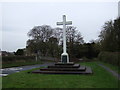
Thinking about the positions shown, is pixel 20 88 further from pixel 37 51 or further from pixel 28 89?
pixel 37 51

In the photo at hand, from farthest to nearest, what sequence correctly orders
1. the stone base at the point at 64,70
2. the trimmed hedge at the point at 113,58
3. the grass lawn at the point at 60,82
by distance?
the trimmed hedge at the point at 113,58 → the stone base at the point at 64,70 → the grass lawn at the point at 60,82

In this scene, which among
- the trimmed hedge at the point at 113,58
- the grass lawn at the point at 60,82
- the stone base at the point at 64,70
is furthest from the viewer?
the trimmed hedge at the point at 113,58

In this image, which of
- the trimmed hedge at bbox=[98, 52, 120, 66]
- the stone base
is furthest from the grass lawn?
the trimmed hedge at bbox=[98, 52, 120, 66]

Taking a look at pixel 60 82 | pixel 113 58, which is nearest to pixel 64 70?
pixel 60 82

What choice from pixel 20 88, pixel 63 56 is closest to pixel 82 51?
pixel 63 56

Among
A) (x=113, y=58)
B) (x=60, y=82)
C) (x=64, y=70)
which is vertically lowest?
(x=64, y=70)

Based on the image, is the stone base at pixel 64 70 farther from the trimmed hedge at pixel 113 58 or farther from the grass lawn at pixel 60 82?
the trimmed hedge at pixel 113 58

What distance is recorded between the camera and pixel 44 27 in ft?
Answer: 156

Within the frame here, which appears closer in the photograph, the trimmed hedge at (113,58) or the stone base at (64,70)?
the stone base at (64,70)

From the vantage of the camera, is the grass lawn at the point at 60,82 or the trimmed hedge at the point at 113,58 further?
the trimmed hedge at the point at 113,58

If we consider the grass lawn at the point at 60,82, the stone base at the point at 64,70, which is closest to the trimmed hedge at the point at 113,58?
the stone base at the point at 64,70

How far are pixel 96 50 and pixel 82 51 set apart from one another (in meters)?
4.48

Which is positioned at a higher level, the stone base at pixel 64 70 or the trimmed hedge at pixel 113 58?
the trimmed hedge at pixel 113 58

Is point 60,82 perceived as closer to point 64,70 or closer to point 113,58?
point 64,70
